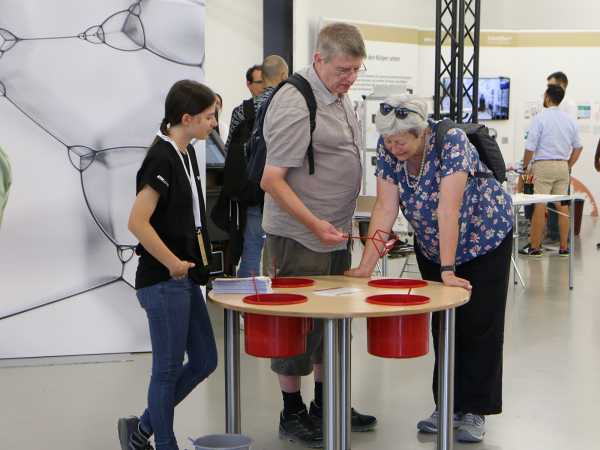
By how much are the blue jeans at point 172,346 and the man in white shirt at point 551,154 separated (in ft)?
20.8

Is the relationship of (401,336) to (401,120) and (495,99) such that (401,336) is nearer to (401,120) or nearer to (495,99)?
(401,120)

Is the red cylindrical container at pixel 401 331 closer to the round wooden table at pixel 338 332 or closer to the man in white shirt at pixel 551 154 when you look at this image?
the round wooden table at pixel 338 332

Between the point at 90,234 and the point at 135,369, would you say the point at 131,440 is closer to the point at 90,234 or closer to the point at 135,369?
the point at 135,369

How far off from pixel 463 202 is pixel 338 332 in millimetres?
830

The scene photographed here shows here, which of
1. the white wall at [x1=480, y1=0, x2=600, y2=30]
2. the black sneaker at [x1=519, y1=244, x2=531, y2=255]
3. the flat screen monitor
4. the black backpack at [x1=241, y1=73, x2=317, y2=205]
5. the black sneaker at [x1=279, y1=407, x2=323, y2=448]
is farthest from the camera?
the white wall at [x1=480, y1=0, x2=600, y2=30]

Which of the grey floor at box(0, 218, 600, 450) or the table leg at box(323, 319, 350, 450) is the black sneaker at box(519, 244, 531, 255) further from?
the table leg at box(323, 319, 350, 450)

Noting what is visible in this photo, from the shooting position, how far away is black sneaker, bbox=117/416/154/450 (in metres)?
3.10

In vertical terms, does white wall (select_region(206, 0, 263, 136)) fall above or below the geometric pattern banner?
above

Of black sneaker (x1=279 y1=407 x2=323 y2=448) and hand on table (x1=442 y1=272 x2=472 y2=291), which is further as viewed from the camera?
black sneaker (x1=279 y1=407 x2=323 y2=448)

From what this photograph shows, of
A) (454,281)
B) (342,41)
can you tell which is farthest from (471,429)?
(342,41)

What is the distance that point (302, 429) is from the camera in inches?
136

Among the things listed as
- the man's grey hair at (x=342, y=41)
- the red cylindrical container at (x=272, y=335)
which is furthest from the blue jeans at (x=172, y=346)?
the man's grey hair at (x=342, y=41)

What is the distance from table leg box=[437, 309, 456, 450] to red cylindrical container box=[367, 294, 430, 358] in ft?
0.44

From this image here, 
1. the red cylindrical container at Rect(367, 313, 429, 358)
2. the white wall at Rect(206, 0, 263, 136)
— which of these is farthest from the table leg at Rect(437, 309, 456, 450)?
the white wall at Rect(206, 0, 263, 136)
